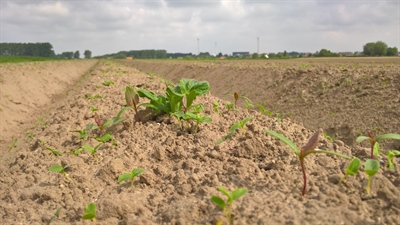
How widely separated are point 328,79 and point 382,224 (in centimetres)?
964

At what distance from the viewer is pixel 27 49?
104688 mm

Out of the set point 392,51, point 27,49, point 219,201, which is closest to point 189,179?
point 219,201

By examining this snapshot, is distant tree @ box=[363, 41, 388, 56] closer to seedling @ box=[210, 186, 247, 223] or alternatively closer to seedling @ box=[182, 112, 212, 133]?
seedling @ box=[182, 112, 212, 133]

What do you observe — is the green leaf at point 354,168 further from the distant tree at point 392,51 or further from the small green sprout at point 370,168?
the distant tree at point 392,51

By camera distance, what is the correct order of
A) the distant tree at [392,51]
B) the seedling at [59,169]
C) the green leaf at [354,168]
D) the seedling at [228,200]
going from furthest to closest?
the distant tree at [392,51]
the seedling at [59,169]
the green leaf at [354,168]
the seedling at [228,200]

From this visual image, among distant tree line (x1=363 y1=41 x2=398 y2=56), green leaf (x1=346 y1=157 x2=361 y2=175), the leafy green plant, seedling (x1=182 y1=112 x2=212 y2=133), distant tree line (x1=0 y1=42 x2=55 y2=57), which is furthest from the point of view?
distant tree line (x1=0 y1=42 x2=55 y2=57)

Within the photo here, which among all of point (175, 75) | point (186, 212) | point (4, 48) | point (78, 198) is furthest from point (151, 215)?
point (4, 48)

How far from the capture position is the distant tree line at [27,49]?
10106 cm

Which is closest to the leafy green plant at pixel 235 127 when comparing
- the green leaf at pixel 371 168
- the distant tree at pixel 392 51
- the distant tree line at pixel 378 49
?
the green leaf at pixel 371 168

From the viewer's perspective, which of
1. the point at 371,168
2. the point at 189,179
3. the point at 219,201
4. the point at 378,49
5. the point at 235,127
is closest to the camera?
the point at 219,201

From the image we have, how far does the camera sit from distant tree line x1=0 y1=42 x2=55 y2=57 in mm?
101062

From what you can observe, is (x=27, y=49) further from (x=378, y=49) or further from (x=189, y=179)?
(x=189, y=179)

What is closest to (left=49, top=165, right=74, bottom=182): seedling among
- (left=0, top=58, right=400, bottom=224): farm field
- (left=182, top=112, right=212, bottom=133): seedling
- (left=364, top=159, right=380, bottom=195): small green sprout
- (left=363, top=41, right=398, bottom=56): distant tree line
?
(left=0, top=58, right=400, bottom=224): farm field

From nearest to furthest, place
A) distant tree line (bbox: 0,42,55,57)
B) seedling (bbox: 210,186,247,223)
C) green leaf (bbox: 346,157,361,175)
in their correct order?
seedling (bbox: 210,186,247,223) < green leaf (bbox: 346,157,361,175) < distant tree line (bbox: 0,42,55,57)
